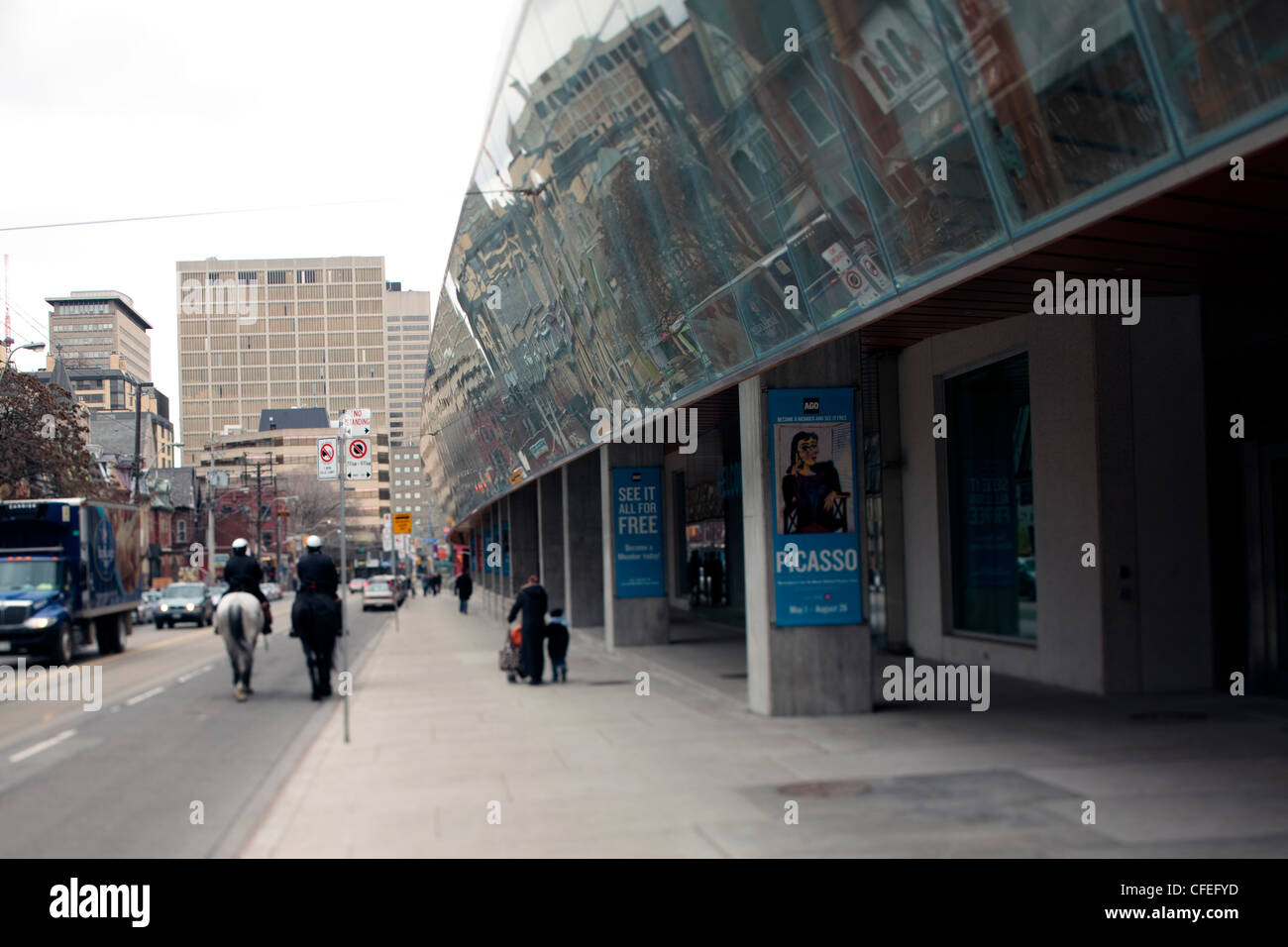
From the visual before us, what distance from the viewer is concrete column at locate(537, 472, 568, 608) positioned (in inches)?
1319

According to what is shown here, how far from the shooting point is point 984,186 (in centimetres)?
862

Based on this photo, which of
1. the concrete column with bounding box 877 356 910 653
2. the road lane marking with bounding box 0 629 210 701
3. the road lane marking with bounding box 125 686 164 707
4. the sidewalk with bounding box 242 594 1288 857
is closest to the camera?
the sidewalk with bounding box 242 594 1288 857

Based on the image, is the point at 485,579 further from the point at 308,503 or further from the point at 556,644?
the point at 308,503

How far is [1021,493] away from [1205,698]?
3.78 m

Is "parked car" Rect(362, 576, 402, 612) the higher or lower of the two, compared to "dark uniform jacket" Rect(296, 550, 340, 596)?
lower

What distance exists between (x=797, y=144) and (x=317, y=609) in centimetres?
923

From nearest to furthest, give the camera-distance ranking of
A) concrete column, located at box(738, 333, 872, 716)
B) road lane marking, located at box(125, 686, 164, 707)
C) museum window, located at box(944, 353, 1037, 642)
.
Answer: concrete column, located at box(738, 333, 872, 716) → museum window, located at box(944, 353, 1037, 642) → road lane marking, located at box(125, 686, 164, 707)

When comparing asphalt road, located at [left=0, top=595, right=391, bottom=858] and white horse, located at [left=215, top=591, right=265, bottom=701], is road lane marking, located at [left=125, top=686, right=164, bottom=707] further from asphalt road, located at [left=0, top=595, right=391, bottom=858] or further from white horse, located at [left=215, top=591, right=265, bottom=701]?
white horse, located at [left=215, top=591, right=265, bottom=701]

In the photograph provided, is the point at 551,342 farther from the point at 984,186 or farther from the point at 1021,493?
the point at 984,186

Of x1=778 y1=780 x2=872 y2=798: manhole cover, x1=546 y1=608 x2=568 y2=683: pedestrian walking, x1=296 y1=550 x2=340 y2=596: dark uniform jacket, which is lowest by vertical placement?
x1=778 y1=780 x2=872 y2=798: manhole cover

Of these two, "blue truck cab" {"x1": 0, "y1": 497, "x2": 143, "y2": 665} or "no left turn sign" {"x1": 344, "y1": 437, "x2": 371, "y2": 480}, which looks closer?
"no left turn sign" {"x1": 344, "y1": 437, "x2": 371, "y2": 480}

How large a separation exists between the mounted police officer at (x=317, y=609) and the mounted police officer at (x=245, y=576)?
0.39 metres

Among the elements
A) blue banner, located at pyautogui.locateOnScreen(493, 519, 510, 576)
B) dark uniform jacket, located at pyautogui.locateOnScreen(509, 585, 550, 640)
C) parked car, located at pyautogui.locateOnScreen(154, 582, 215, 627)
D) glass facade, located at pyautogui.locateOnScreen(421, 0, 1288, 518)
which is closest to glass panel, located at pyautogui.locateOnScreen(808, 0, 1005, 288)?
glass facade, located at pyautogui.locateOnScreen(421, 0, 1288, 518)

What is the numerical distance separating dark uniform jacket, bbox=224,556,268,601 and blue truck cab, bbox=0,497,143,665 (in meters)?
9.34
